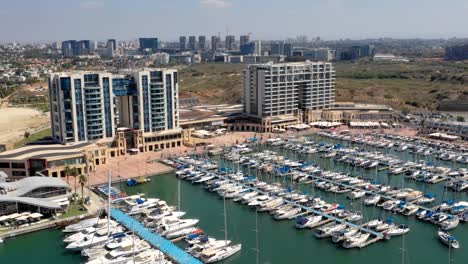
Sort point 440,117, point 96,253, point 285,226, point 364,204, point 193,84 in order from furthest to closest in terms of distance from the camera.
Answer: point 193,84 → point 440,117 → point 364,204 → point 285,226 → point 96,253

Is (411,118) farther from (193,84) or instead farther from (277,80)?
(193,84)

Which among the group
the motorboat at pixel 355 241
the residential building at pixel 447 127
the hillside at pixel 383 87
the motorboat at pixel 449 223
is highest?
the hillside at pixel 383 87

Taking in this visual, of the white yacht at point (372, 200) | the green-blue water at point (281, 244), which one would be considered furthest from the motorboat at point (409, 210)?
the white yacht at point (372, 200)

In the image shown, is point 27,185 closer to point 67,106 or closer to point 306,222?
point 67,106

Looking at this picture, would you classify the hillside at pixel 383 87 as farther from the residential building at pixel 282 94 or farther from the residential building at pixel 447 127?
the residential building at pixel 282 94

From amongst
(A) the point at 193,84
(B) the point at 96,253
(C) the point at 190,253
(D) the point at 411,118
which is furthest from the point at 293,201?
(A) the point at 193,84
